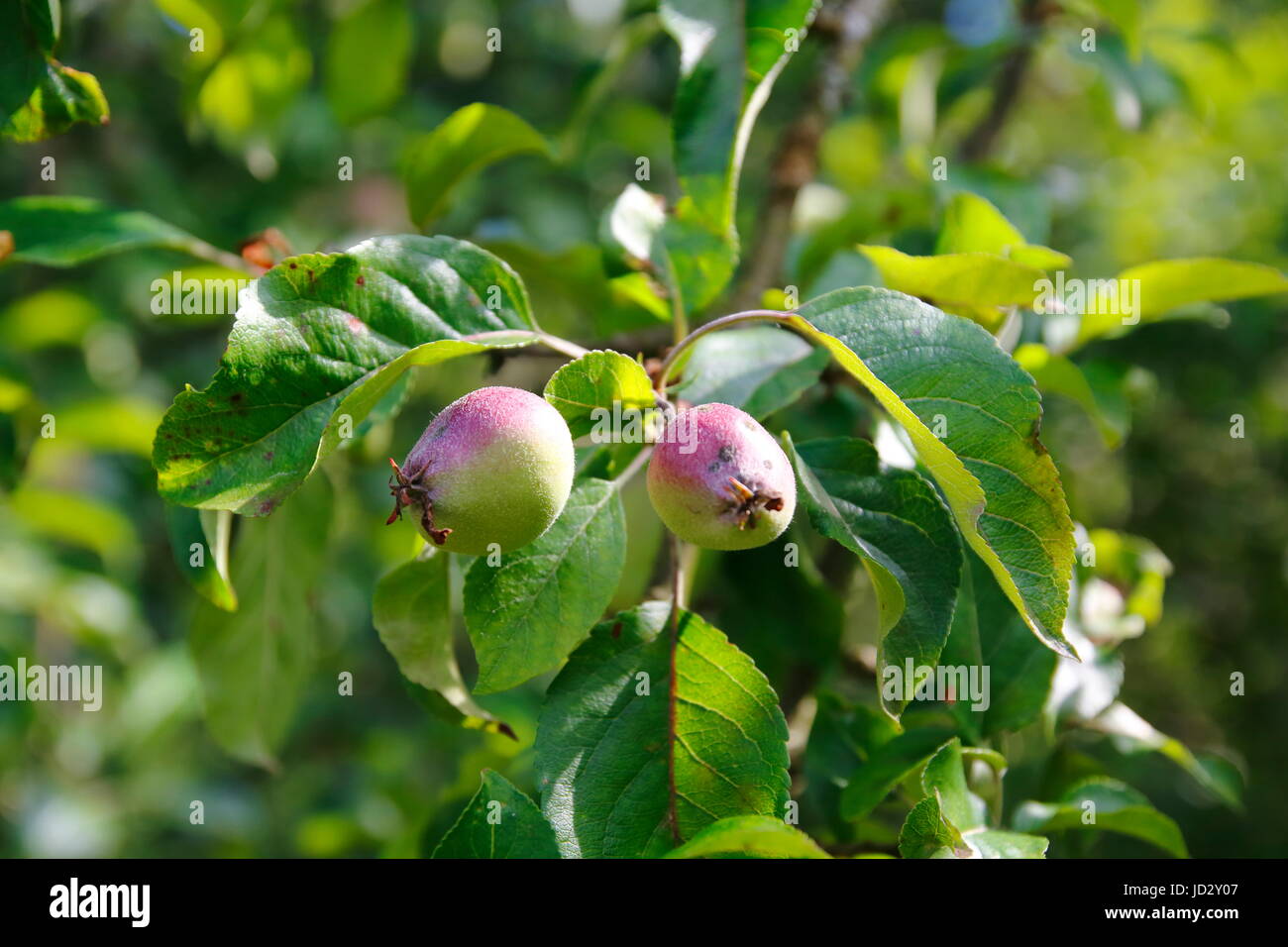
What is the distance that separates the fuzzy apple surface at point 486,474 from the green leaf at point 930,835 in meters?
0.37

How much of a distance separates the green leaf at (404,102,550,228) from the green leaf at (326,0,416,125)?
0.61 m

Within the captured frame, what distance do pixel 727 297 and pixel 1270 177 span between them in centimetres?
263

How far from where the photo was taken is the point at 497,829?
816mm

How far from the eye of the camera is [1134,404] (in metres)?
1.60

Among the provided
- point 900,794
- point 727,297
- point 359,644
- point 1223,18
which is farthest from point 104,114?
point 1223,18

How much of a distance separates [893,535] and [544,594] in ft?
0.97

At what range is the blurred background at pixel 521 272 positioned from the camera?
1.56 metres
